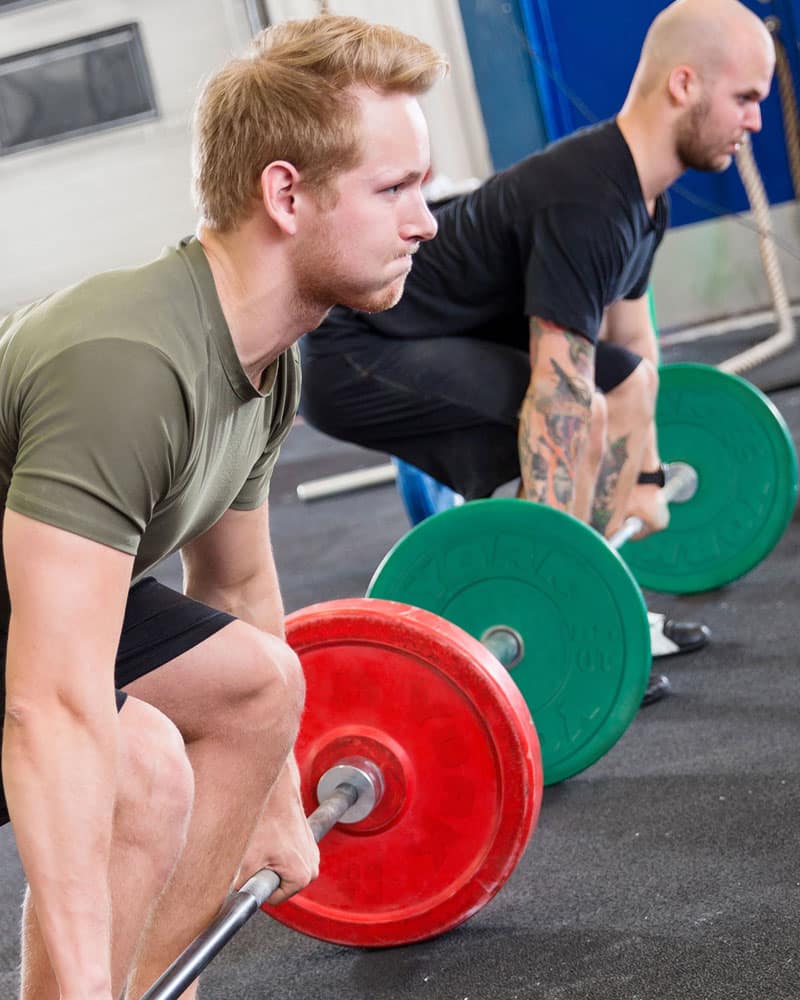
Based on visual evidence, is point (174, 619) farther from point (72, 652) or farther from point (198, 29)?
point (198, 29)

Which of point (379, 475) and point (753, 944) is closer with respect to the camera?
point (753, 944)

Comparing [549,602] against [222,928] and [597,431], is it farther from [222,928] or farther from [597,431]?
[222,928]

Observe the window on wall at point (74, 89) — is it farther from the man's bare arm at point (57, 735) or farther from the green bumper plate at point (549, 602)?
the man's bare arm at point (57, 735)

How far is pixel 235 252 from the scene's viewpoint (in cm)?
120

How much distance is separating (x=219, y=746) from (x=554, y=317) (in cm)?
120

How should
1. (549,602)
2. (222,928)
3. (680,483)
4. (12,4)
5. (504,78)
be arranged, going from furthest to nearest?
(12,4) → (504,78) → (680,483) → (549,602) → (222,928)

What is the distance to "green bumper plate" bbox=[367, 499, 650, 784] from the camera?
2.01 meters

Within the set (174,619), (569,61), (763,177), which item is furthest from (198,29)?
(174,619)

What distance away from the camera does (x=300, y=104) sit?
1157 mm

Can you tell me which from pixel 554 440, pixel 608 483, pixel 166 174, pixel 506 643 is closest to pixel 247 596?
pixel 506 643

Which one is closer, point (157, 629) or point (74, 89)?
point (157, 629)

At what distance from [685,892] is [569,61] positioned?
5734 millimetres

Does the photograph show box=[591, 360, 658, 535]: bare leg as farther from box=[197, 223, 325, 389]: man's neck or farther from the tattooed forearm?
box=[197, 223, 325, 389]: man's neck

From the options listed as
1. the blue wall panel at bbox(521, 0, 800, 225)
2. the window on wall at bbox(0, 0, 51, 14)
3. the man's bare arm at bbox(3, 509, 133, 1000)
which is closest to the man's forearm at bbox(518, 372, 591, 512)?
the man's bare arm at bbox(3, 509, 133, 1000)
